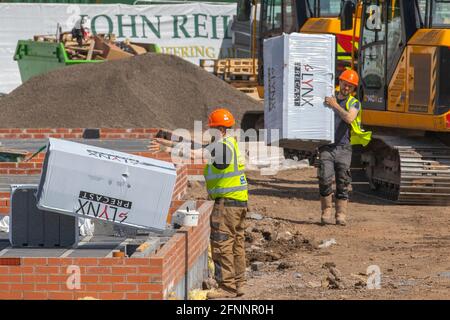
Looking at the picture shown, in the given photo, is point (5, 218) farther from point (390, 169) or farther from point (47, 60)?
point (47, 60)

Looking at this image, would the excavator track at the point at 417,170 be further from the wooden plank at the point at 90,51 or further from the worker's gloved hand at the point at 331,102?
the wooden plank at the point at 90,51

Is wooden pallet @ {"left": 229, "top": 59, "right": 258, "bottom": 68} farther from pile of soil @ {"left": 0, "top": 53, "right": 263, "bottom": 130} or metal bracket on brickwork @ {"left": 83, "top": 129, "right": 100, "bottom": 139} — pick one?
metal bracket on brickwork @ {"left": 83, "top": 129, "right": 100, "bottom": 139}

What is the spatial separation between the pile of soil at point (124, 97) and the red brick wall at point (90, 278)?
15.7 metres

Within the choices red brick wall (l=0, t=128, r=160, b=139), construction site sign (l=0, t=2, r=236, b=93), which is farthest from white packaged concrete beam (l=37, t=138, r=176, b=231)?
construction site sign (l=0, t=2, r=236, b=93)

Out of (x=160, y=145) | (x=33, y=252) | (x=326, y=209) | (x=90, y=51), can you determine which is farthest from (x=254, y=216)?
(x=90, y=51)

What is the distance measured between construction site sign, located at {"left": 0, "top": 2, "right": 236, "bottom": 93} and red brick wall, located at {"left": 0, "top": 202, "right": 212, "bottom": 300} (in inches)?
971

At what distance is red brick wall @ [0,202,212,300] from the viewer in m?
8.55

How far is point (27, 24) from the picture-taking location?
108ft

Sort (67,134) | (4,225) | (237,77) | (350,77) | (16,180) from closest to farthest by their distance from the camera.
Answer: (4,225) → (16,180) → (350,77) → (67,134) → (237,77)

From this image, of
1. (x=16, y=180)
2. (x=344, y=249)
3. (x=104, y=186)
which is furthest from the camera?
(x=16, y=180)

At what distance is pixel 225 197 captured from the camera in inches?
391

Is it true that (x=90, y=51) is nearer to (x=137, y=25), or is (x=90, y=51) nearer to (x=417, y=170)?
(x=137, y=25)

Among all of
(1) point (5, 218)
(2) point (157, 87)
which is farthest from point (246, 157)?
(1) point (5, 218)

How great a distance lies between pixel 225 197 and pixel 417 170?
6756 mm
